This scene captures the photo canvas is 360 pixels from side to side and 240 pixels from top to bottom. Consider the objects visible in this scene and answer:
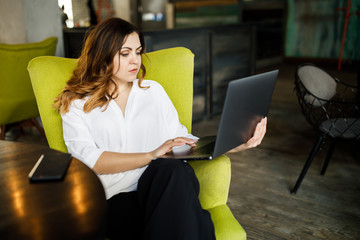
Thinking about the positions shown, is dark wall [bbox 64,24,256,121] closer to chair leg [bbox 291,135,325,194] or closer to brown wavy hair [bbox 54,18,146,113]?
chair leg [bbox 291,135,325,194]

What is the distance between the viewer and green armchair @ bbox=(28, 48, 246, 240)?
130 cm

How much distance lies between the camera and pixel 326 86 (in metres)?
2.34

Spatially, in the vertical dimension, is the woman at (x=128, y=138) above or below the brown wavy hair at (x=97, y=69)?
below

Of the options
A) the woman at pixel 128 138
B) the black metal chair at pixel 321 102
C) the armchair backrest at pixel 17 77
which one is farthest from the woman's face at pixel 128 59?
the armchair backrest at pixel 17 77

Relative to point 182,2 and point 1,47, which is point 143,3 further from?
point 1,47

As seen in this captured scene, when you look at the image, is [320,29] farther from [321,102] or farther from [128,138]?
[128,138]

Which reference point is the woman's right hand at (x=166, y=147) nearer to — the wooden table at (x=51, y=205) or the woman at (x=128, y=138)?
the woman at (x=128, y=138)

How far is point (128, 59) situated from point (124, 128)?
282mm

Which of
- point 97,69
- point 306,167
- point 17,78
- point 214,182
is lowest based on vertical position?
point 306,167

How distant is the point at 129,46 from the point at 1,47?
191 cm

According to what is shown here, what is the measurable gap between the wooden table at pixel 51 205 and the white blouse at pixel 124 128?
355 mm

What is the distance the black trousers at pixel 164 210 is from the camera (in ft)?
3.55

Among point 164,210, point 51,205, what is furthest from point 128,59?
point 51,205

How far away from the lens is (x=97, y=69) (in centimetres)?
147
